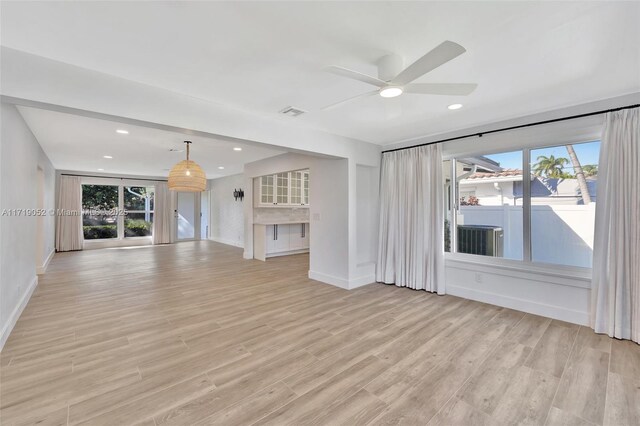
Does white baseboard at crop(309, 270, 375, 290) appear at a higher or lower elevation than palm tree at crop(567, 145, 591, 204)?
lower

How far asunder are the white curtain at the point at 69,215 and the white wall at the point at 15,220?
16.5 ft

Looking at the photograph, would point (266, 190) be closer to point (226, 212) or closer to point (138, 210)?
point (226, 212)

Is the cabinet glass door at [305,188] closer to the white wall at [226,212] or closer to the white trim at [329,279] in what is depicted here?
the white wall at [226,212]

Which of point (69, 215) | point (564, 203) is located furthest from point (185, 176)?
point (69, 215)

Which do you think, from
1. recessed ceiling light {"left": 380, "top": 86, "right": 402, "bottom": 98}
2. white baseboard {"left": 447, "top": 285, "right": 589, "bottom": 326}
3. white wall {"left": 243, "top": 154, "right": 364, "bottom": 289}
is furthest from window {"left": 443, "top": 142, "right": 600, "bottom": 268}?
recessed ceiling light {"left": 380, "top": 86, "right": 402, "bottom": 98}

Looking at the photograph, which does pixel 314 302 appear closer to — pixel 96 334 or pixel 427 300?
pixel 427 300

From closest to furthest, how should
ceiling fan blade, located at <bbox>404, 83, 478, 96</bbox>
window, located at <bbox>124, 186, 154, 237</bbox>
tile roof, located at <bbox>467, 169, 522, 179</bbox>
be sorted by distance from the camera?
1. ceiling fan blade, located at <bbox>404, 83, 478, 96</bbox>
2. tile roof, located at <bbox>467, 169, 522, 179</bbox>
3. window, located at <bbox>124, 186, 154, 237</bbox>

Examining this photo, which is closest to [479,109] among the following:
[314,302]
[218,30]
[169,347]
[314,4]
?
[314,4]

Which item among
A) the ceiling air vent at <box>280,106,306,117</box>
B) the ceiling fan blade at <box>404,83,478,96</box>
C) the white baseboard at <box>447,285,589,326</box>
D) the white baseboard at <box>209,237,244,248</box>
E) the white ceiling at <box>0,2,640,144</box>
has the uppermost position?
the white ceiling at <box>0,2,640,144</box>

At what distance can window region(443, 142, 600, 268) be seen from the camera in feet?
10.5

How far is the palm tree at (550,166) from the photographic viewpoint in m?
3.32

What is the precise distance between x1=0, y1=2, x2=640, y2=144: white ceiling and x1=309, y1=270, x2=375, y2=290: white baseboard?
2.82 metres

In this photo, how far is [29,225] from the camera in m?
3.95

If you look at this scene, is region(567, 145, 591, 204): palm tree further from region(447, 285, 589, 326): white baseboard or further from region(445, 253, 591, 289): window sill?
region(447, 285, 589, 326): white baseboard
